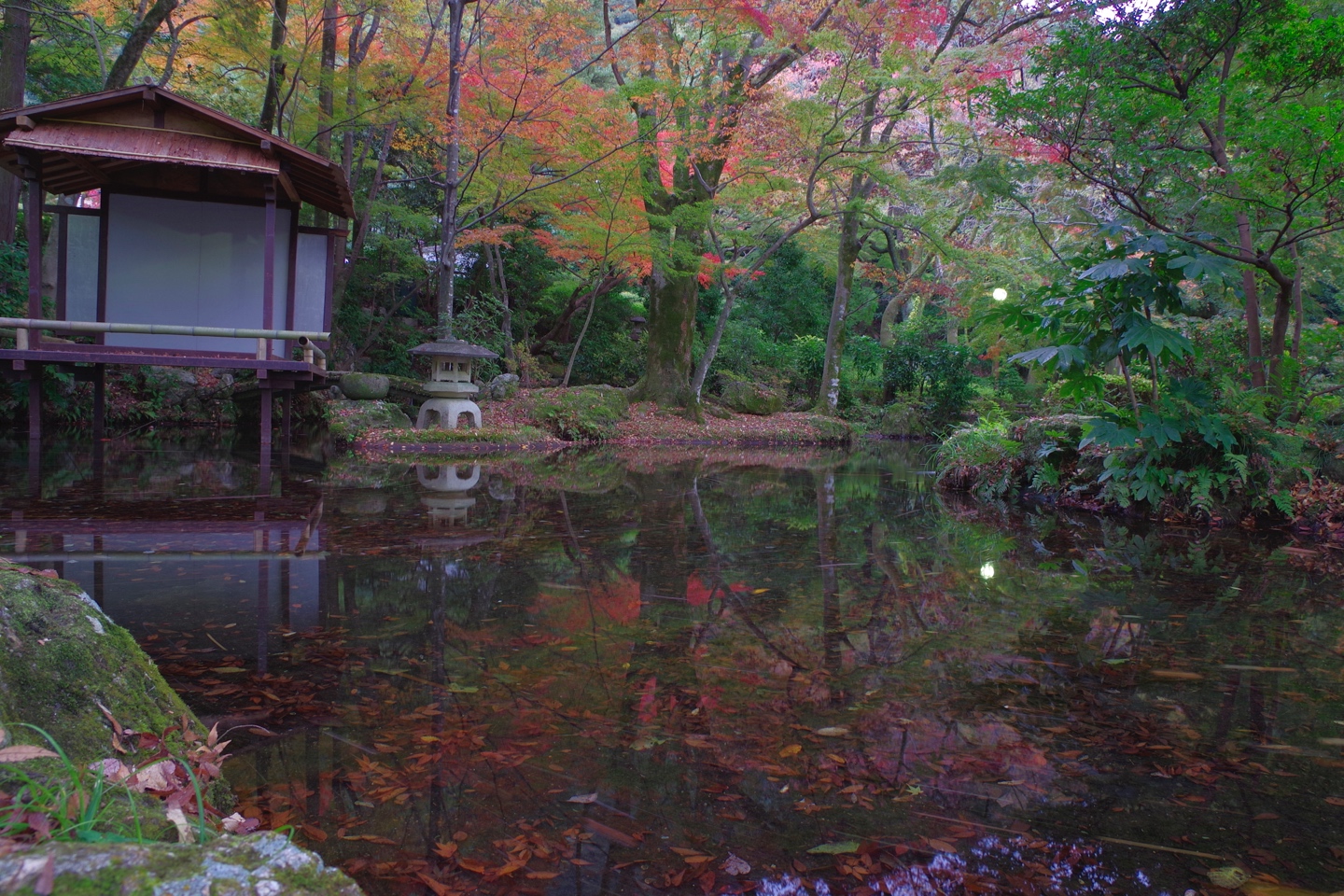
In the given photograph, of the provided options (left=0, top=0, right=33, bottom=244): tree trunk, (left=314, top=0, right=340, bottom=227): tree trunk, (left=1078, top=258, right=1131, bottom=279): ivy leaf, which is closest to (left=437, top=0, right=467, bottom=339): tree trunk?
(left=314, top=0, right=340, bottom=227): tree trunk

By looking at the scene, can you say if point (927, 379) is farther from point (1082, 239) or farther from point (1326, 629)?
point (1326, 629)

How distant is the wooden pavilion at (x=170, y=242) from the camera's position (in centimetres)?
802

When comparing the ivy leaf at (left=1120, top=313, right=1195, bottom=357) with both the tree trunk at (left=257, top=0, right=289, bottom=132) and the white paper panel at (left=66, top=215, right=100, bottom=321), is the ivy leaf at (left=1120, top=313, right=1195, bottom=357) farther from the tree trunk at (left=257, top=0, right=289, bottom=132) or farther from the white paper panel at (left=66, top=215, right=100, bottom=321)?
the tree trunk at (left=257, top=0, right=289, bottom=132)

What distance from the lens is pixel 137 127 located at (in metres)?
8.15

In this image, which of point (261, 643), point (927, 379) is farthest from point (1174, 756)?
point (927, 379)

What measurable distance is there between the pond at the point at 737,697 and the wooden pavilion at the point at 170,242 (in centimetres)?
368

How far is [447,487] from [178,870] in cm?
677

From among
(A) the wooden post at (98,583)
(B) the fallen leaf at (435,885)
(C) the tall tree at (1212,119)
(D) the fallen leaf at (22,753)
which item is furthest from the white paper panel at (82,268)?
(B) the fallen leaf at (435,885)

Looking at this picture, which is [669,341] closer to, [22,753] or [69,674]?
[69,674]

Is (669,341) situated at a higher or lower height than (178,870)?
higher

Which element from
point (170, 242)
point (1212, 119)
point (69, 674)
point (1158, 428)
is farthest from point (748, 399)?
point (69, 674)

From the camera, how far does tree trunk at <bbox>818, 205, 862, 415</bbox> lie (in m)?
18.0

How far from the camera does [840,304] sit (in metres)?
18.0

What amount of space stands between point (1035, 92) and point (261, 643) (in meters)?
7.10
